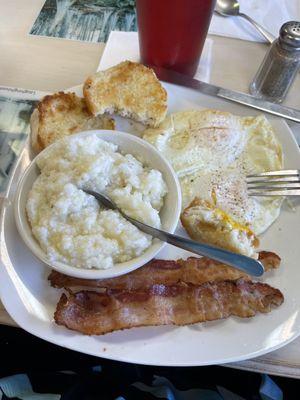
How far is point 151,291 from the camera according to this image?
1.05 m

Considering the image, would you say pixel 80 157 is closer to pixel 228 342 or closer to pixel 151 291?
pixel 151 291

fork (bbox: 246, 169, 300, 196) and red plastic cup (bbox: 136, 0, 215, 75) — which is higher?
red plastic cup (bbox: 136, 0, 215, 75)

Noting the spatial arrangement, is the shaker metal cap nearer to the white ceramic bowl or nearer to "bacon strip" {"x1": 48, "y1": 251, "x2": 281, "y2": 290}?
→ the white ceramic bowl

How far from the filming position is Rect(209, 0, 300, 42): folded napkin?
1766 millimetres

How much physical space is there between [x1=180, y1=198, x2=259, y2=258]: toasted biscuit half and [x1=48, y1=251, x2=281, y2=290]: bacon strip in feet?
0.18

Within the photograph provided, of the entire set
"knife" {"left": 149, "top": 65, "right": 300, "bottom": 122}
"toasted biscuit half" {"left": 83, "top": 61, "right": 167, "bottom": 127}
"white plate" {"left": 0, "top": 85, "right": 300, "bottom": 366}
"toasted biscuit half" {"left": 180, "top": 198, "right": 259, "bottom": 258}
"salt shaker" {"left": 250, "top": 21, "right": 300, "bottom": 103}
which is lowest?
"white plate" {"left": 0, "top": 85, "right": 300, "bottom": 366}

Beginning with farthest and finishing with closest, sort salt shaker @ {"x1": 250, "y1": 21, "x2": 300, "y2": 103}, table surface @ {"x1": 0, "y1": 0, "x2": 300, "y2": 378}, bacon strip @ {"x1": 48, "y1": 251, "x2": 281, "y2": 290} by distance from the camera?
table surface @ {"x1": 0, "y1": 0, "x2": 300, "y2": 378} → salt shaker @ {"x1": 250, "y1": 21, "x2": 300, "y2": 103} → bacon strip @ {"x1": 48, "y1": 251, "x2": 281, "y2": 290}

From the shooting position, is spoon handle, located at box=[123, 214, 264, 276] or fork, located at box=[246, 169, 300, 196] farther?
fork, located at box=[246, 169, 300, 196]

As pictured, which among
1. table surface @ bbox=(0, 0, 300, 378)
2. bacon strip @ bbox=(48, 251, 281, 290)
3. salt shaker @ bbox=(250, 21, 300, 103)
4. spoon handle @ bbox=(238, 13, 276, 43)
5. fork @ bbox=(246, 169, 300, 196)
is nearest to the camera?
bacon strip @ bbox=(48, 251, 281, 290)

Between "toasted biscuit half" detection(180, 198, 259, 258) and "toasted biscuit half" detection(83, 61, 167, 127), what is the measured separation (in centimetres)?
42

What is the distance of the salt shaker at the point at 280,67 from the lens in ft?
4.53

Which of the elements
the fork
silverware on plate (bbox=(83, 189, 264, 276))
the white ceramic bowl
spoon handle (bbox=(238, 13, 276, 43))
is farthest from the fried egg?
spoon handle (bbox=(238, 13, 276, 43))

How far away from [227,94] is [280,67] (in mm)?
238

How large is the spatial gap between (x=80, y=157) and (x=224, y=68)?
3.02ft
